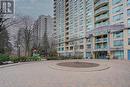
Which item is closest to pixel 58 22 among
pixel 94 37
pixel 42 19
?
pixel 42 19

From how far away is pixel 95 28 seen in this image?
159 ft

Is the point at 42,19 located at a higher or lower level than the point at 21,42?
higher

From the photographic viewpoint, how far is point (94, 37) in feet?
163

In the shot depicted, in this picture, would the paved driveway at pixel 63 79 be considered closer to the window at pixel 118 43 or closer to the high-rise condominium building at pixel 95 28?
the window at pixel 118 43

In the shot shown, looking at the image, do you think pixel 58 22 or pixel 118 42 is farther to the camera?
pixel 58 22

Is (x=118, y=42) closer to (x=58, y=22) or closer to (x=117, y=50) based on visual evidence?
(x=117, y=50)

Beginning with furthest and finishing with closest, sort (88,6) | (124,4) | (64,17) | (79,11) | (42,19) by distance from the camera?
(42,19)
(64,17)
(79,11)
(88,6)
(124,4)

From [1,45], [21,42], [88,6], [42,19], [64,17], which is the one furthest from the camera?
[42,19]

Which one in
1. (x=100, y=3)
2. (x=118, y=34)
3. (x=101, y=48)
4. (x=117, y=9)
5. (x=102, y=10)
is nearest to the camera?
(x=118, y=34)

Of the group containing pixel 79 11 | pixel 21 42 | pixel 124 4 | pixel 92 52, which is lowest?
pixel 92 52

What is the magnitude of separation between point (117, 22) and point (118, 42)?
531cm

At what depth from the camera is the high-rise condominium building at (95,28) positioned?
38625mm

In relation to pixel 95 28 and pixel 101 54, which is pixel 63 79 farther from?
pixel 95 28

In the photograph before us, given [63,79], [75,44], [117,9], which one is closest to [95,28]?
[117,9]
